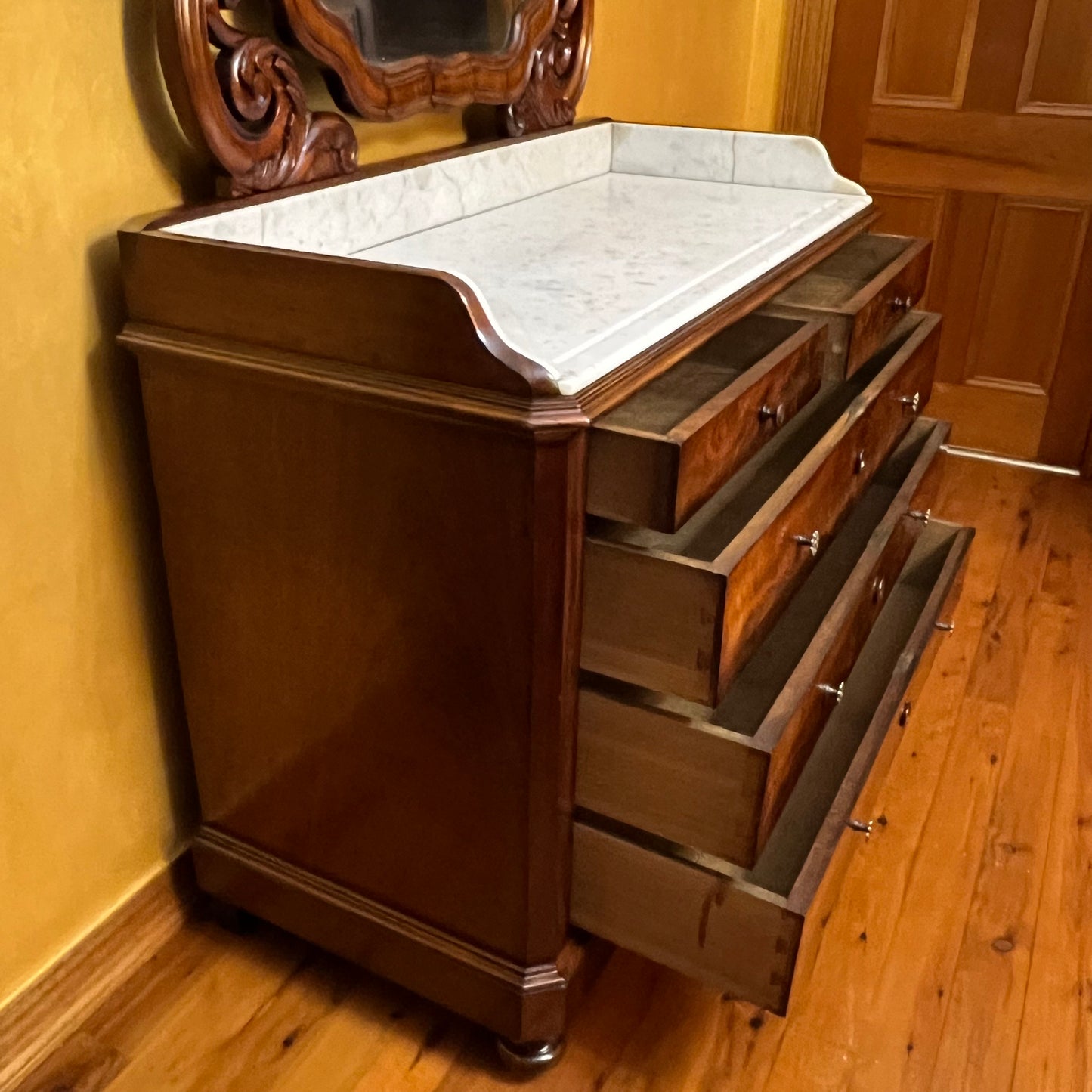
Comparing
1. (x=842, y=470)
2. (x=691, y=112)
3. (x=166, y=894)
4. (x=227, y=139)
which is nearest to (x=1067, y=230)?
(x=691, y=112)

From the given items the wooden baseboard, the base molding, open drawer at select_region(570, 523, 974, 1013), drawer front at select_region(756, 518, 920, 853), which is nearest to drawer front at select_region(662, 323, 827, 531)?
drawer front at select_region(756, 518, 920, 853)

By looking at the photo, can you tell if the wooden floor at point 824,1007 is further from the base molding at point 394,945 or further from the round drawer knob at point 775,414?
the round drawer knob at point 775,414

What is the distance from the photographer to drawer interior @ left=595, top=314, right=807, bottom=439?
985 millimetres

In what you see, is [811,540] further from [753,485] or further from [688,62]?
[688,62]

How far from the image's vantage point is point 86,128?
1018 millimetres

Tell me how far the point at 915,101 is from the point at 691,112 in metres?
0.66

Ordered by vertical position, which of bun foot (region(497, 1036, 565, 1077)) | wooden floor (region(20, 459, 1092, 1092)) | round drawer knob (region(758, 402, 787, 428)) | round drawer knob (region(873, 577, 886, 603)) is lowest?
wooden floor (region(20, 459, 1092, 1092))

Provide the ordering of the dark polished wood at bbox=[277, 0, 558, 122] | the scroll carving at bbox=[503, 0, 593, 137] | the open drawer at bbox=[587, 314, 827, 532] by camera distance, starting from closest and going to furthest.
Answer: the open drawer at bbox=[587, 314, 827, 532], the dark polished wood at bbox=[277, 0, 558, 122], the scroll carving at bbox=[503, 0, 593, 137]

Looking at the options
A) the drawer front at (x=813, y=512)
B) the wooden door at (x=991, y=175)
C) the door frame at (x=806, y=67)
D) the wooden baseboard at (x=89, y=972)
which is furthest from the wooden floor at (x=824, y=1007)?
the door frame at (x=806, y=67)

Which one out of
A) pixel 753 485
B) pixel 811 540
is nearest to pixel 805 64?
pixel 753 485

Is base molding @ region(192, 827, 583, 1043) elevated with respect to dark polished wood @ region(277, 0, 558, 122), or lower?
lower

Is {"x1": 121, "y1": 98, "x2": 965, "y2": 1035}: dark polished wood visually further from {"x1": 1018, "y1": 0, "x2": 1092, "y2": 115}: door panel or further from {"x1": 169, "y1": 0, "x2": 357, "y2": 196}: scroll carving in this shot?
{"x1": 1018, "y1": 0, "x2": 1092, "y2": 115}: door panel

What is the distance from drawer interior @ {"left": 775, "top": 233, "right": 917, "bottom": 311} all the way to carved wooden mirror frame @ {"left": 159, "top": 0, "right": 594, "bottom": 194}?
0.49 m

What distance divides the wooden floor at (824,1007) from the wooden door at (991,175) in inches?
55.6
